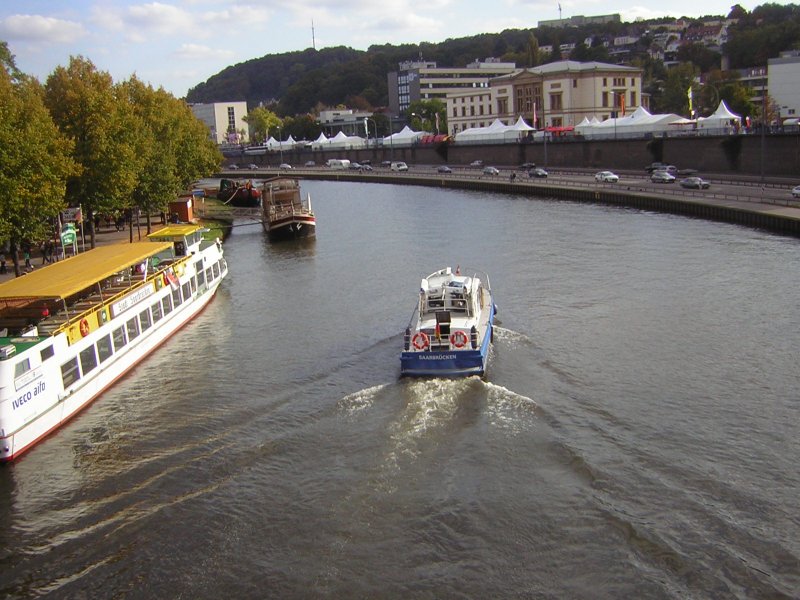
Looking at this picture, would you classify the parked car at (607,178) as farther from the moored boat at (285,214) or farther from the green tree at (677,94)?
the green tree at (677,94)

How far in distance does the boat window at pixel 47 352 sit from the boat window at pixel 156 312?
8.84 metres

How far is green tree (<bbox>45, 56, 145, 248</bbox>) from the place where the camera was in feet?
159

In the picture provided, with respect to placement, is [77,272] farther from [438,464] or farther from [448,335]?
[438,464]

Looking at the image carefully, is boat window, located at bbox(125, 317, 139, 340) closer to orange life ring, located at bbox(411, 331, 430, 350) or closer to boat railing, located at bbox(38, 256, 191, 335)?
boat railing, located at bbox(38, 256, 191, 335)

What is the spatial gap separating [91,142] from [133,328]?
21.1 meters

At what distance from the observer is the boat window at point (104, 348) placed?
1121 inches

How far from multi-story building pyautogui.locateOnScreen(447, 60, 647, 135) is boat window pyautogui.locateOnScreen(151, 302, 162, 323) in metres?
113

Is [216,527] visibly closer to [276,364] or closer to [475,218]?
[276,364]

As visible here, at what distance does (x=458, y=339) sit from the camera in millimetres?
26562

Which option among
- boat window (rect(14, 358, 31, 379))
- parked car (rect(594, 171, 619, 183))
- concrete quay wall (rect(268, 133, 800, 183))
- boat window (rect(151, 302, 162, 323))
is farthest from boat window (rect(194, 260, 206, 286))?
parked car (rect(594, 171, 619, 183))

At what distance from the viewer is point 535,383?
2662cm

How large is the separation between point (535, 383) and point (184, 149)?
55.4 meters

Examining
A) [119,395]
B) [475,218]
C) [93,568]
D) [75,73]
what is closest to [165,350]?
[119,395]

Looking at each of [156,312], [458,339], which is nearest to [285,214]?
[156,312]
